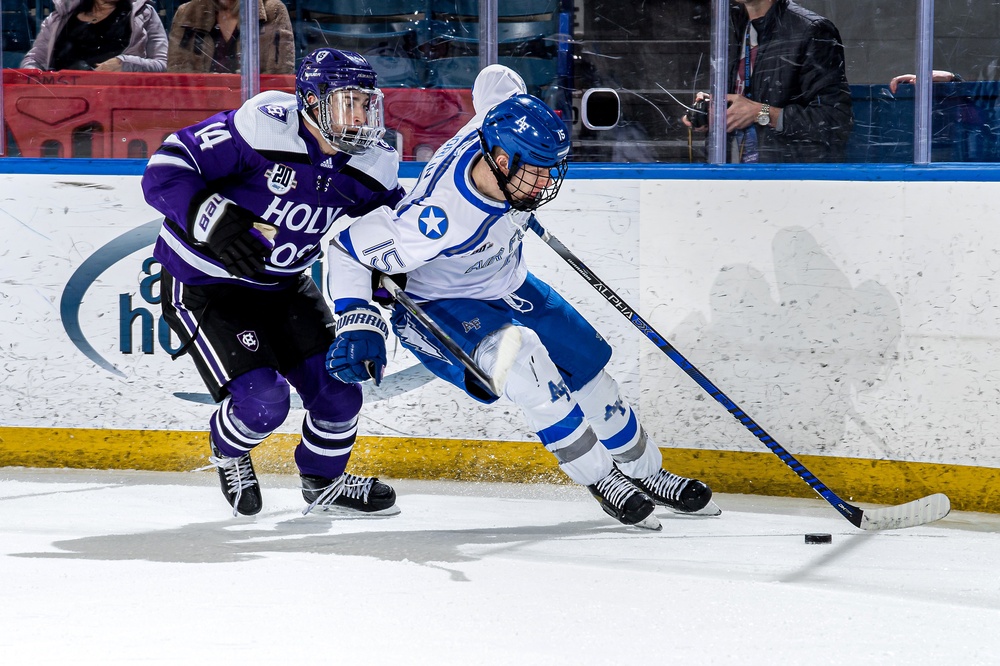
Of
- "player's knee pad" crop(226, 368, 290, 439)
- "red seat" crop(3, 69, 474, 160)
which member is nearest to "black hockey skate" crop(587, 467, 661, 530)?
"player's knee pad" crop(226, 368, 290, 439)

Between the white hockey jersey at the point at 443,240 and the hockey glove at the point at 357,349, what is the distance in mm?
76

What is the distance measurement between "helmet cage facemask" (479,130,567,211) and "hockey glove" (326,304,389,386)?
42 centimetres

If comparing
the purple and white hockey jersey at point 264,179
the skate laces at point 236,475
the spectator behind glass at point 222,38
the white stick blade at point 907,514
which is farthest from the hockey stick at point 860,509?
the spectator behind glass at point 222,38

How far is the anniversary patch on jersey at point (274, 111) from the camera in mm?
2553

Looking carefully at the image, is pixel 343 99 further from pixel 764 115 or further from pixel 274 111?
pixel 764 115

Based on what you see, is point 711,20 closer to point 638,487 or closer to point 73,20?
point 638,487

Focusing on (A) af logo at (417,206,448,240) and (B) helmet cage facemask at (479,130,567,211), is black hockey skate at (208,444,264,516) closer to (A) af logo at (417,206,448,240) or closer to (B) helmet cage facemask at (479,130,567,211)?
(A) af logo at (417,206,448,240)

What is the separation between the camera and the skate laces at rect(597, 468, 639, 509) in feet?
8.49

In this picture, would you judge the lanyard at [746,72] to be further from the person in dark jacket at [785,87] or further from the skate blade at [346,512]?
the skate blade at [346,512]

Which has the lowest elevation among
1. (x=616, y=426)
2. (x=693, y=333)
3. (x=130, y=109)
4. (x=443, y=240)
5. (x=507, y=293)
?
(x=616, y=426)

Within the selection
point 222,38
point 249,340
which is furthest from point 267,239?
point 222,38

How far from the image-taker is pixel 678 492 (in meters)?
2.77

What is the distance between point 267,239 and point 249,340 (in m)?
0.24

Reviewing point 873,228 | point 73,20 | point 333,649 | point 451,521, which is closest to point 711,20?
point 873,228
